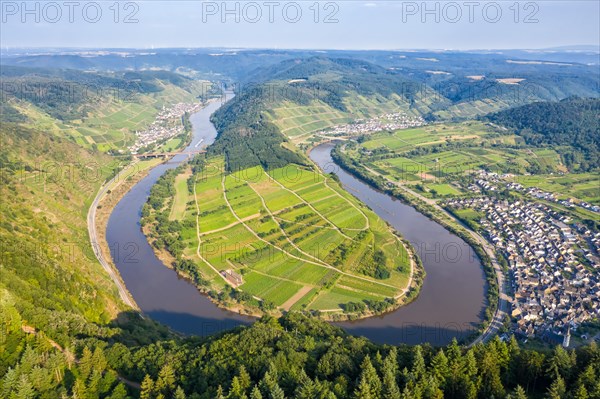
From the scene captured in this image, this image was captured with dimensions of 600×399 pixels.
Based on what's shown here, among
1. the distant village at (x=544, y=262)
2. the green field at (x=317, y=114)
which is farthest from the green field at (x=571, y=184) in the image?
the green field at (x=317, y=114)

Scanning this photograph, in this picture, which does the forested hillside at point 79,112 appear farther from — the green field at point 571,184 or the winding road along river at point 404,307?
the green field at point 571,184

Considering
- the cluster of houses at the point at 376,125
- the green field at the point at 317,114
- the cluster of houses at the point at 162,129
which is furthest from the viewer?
the cluster of houses at the point at 376,125

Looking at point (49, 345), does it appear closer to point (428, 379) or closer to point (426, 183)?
point (428, 379)

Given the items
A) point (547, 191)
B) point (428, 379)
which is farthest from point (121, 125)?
point (428, 379)

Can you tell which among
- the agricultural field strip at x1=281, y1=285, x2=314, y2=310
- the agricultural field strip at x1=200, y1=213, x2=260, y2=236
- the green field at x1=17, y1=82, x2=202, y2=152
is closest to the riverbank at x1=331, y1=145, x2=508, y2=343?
the agricultural field strip at x1=281, y1=285, x2=314, y2=310

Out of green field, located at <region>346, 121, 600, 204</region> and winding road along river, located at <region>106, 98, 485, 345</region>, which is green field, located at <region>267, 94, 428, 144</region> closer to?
green field, located at <region>346, 121, 600, 204</region>

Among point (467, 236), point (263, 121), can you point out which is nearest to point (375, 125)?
point (263, 121)
